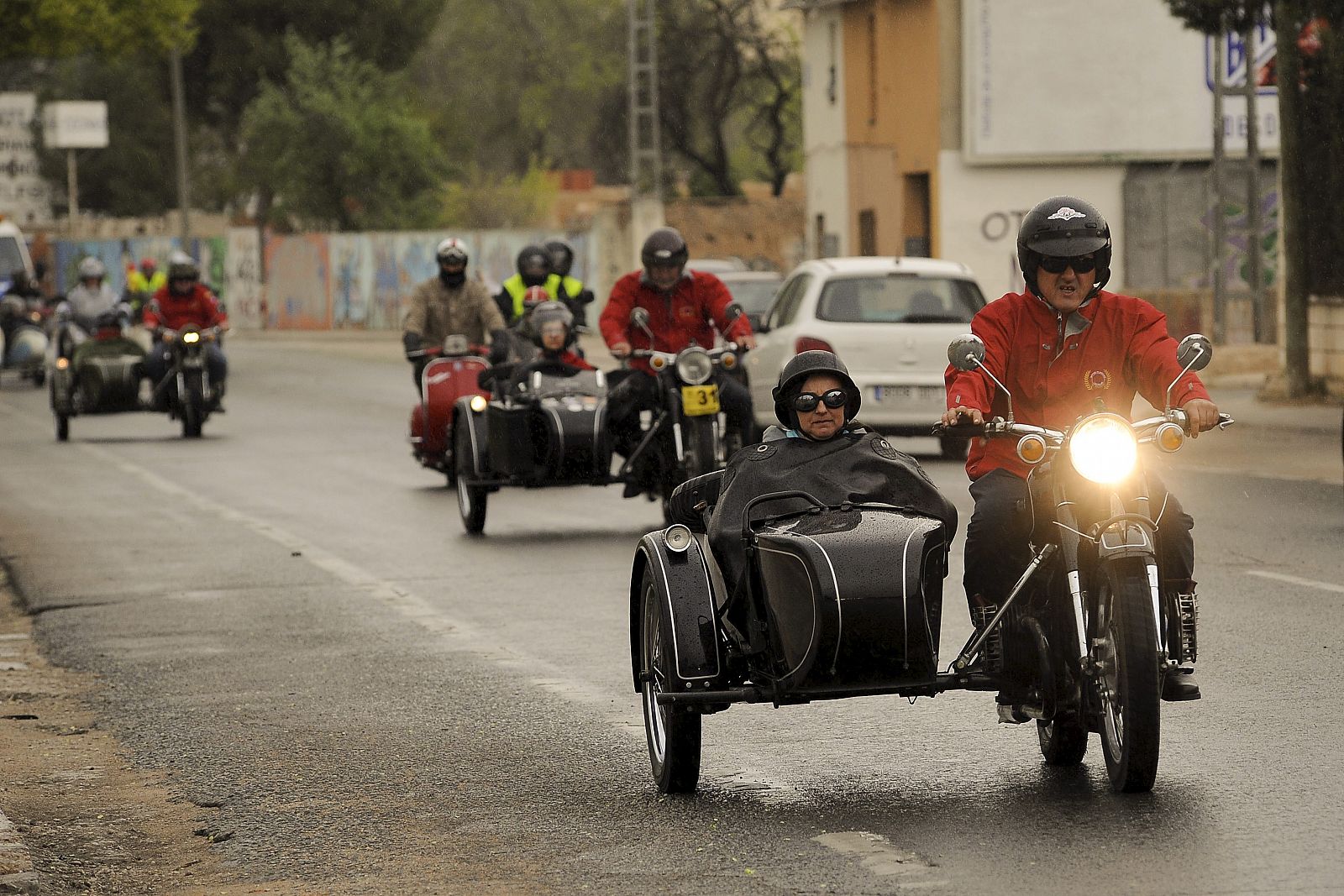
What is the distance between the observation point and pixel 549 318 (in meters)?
15.1

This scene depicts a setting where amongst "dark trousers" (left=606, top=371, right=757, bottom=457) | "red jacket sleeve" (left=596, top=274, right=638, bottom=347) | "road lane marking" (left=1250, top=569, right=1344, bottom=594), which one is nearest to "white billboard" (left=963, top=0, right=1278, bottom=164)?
"red jacket sleeve" (left=596, top=274, right=638, bottom=347)

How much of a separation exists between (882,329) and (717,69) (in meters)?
42.3

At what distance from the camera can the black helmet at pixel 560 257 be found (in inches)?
715

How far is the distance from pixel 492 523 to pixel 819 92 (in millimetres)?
32381

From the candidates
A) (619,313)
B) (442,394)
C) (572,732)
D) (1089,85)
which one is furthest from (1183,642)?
(1089,85)

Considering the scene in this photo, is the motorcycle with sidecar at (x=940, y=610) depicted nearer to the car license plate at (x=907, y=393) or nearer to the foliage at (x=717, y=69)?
the car license plate at (x=907, y=393)

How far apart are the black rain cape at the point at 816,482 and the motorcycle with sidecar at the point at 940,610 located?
53 mm

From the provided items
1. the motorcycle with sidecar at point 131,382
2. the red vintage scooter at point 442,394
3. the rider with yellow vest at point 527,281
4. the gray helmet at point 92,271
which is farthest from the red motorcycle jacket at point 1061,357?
the gray helmet at point 92,271

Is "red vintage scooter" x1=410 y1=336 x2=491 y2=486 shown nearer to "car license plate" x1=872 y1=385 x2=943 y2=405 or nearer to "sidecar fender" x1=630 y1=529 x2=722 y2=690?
"car license plate" x1=872 y1=385 x2=943 y2=405

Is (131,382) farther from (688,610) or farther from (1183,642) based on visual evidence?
(1183,642)

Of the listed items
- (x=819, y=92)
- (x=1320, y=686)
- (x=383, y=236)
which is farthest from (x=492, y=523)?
(x=383, y=236)

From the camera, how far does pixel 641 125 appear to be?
2589 inches

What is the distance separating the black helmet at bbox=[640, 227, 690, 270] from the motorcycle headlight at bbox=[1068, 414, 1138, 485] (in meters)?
8.46

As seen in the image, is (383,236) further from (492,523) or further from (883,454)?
(883,454)
